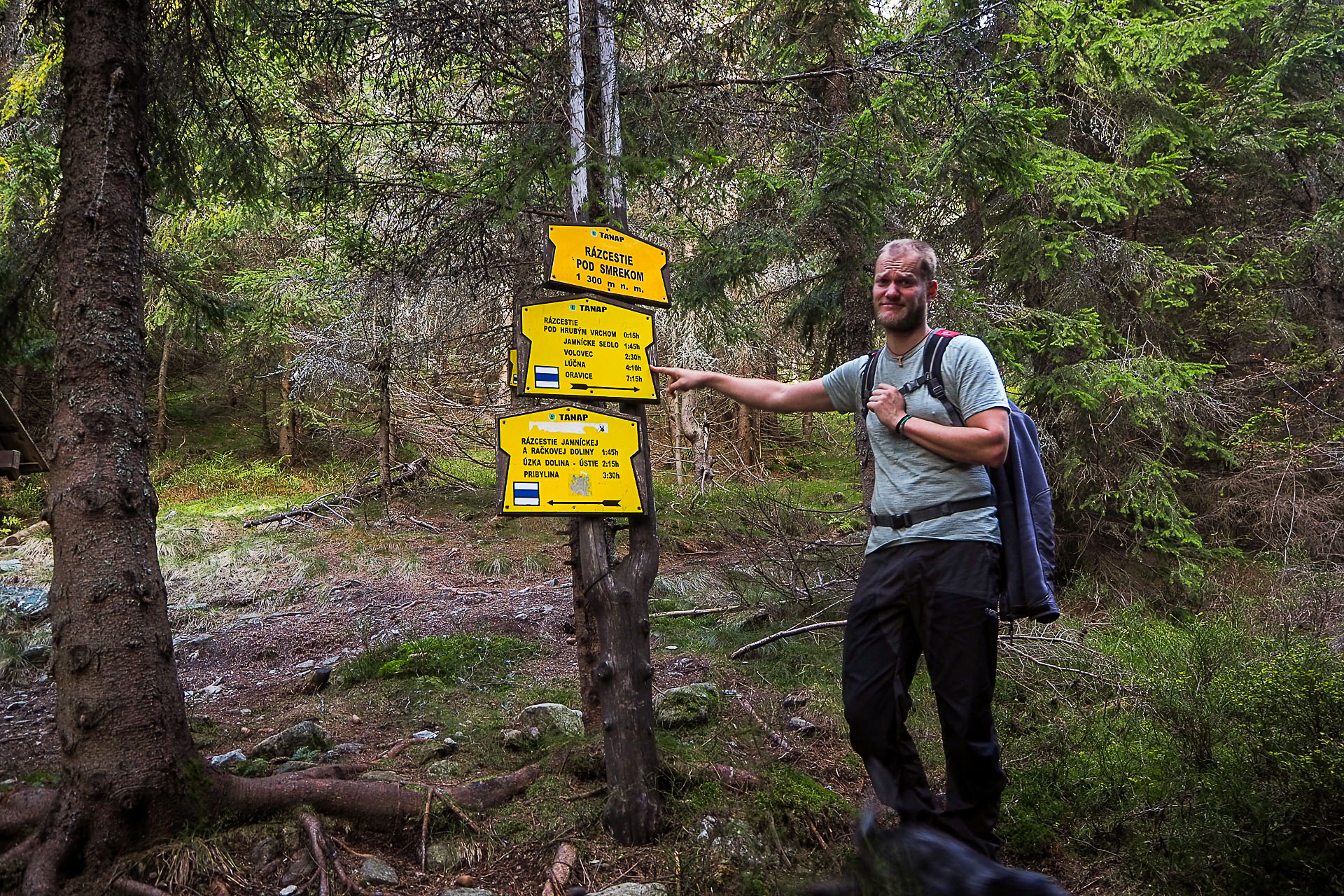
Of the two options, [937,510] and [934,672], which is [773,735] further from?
[937,510]

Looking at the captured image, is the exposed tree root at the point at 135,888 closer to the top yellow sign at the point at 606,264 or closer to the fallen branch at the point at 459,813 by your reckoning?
the fallen branch at the point at 459,813

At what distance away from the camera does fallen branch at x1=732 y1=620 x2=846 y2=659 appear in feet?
19.8

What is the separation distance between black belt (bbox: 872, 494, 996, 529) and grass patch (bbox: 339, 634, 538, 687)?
4.49m

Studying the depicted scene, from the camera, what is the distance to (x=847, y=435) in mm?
22750

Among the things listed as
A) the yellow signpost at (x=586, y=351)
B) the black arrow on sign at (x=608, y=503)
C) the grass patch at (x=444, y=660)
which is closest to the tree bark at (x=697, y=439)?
the grass patch at (x=444, y=660)

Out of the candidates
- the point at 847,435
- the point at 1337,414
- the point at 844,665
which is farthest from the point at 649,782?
the point at 847,435

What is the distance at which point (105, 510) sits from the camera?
359 centimetres

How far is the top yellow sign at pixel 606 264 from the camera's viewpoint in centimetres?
385

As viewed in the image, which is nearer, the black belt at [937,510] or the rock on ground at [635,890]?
the black belt at [937,510]

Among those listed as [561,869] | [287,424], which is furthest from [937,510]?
[287,424]

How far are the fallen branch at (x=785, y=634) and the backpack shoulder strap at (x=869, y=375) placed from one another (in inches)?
106

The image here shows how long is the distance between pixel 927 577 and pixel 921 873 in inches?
57.9

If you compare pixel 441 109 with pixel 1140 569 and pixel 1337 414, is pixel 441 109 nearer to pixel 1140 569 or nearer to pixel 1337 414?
pixel 1140 569

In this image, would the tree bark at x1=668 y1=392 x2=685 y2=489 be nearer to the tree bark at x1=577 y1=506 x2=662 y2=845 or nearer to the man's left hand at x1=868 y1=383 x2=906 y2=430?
the tree bark at x1=577 y1=506 x2=662 y2=845
